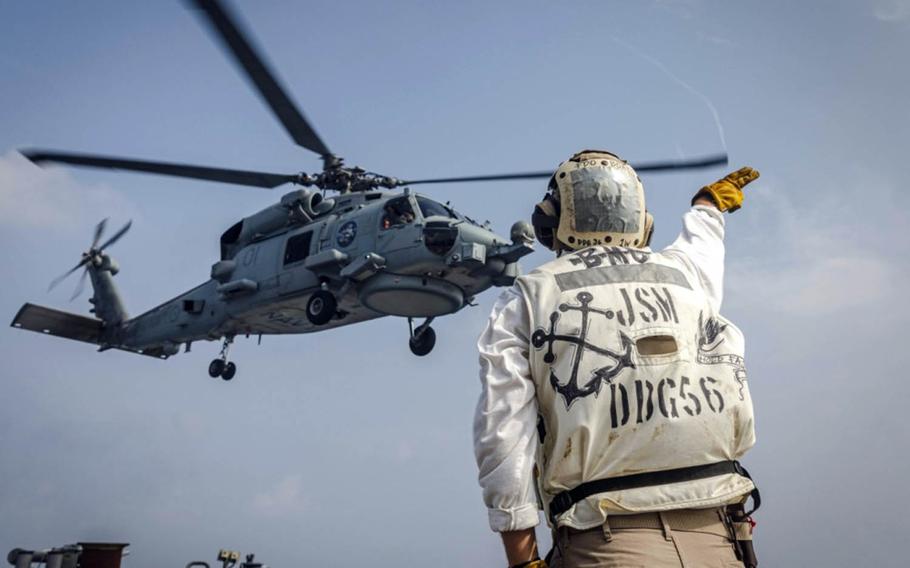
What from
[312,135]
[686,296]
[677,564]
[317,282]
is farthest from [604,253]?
[317,282]

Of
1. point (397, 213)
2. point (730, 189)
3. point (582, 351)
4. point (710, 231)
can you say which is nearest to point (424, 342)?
point (397, 213)

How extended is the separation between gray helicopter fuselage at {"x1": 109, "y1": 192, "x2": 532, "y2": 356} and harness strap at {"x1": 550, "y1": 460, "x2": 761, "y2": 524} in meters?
9.99

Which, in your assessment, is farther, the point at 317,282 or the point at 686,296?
the point at 317,282

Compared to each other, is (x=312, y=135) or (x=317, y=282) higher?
(x=312, y=135)

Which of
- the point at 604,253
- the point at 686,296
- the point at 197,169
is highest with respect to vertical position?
the point at 197,169

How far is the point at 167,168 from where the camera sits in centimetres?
1270

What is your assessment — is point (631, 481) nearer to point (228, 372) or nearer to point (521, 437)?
point (521, 437)

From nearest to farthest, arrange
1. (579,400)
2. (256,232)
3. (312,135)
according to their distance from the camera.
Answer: (579,400) → (312,135) → (256,232)

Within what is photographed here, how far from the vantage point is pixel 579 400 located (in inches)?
82.7

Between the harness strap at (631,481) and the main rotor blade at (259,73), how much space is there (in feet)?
24.6

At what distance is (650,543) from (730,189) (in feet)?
→ 5.11

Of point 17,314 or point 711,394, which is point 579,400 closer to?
point 711,394

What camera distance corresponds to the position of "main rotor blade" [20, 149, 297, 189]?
11.8m

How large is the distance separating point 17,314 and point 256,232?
26.5 feet
